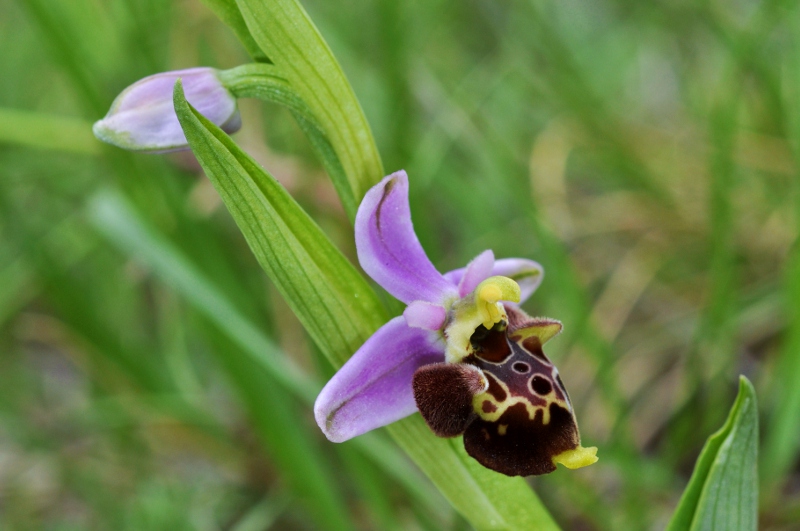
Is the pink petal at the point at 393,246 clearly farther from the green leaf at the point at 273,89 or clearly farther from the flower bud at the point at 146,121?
the flower bud at the point at 146,121

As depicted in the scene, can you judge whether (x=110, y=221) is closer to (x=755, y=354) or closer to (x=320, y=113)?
(x=320, y=113)

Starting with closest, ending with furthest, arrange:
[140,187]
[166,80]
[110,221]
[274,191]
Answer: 1. [274,191]
2. [166,80]
3. [110,221]
4. [140,187]

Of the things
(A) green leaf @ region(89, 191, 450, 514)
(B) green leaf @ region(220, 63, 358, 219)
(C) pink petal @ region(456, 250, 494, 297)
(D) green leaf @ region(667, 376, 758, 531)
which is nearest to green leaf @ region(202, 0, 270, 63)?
(B) green leaf @ region(220, 63, 358, 219)

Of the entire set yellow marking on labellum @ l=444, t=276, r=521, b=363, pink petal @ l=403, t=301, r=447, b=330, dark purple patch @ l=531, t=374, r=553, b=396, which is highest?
pink petal @ l=403, t=301, r=447, b=330

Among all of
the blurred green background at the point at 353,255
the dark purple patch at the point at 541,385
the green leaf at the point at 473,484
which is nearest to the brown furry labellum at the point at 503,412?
the dark purple patch at the point at 541,385

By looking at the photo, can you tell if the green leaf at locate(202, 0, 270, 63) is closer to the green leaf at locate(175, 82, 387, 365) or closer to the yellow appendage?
the green leaf at locate(175, 82, 387, 365)

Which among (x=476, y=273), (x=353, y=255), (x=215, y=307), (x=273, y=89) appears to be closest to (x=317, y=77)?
(x=273, y=89)

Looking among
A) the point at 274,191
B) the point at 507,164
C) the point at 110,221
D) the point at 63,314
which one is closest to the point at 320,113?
the point at 274,191
